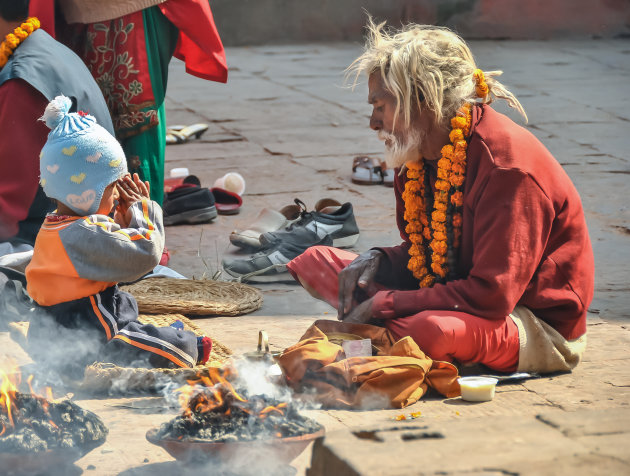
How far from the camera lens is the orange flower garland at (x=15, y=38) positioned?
14.8 ft

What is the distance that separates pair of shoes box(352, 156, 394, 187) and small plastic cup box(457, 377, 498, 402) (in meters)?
3.57

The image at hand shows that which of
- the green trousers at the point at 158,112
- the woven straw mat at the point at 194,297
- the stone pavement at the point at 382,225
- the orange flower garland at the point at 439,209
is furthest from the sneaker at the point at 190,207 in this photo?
the orange flower garland at the point at 439,209

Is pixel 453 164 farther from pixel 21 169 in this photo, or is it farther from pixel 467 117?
pixel 21 169

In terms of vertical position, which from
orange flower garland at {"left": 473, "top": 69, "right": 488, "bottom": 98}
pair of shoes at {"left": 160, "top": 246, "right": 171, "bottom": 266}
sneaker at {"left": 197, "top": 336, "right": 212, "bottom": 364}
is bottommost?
pair of shoes at {"left": 160, "top": 246, "right": 171, "bottom": 266}

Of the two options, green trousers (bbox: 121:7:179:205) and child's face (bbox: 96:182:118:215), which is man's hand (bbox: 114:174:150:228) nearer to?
child's face (bbox: 96:182:118:215)

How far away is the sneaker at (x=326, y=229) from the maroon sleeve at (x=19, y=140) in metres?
1.38

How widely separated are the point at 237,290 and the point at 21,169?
1.10m

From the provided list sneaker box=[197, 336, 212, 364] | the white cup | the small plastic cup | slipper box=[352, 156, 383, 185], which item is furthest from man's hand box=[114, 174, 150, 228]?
slipper box=[352, 156, 383, 185]

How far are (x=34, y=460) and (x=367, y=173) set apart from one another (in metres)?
4.59

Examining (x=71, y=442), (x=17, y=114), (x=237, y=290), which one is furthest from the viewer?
(x=237, y=290)

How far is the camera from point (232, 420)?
2.83 metres

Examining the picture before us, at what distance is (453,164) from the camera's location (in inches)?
145

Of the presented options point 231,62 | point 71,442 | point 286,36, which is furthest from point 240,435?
point 286,36

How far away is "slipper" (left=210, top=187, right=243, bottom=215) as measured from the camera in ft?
20.7
